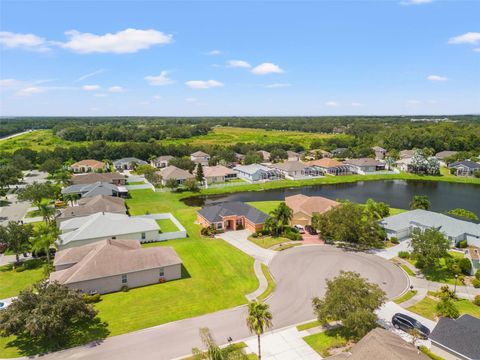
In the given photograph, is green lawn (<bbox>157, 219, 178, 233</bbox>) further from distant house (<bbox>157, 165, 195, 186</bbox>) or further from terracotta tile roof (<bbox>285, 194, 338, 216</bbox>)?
distant house (<bbox>157, 165, 195, 186</bbox>)

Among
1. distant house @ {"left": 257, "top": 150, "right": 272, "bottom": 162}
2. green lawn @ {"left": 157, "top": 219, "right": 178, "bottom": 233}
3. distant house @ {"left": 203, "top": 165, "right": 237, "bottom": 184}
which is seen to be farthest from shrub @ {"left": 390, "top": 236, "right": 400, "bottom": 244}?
distant house @ {"left": 257, "top": 150, "right": 272, "bottom": 162}

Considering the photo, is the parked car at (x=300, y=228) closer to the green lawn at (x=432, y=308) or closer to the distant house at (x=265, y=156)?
the green lawn at (x=432, y=308)

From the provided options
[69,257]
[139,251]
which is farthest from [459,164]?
[69,257]

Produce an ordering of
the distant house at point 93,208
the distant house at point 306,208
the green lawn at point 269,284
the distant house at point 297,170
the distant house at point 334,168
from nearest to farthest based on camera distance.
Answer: the green lawn at point 269,284 → the distant house at point 306,208 → the distant house at point 93,208 → the distant house at point 297,170 → the distant house at point 334,168

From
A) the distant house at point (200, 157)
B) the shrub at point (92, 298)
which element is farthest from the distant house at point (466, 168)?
the shrub at point (92, 298)

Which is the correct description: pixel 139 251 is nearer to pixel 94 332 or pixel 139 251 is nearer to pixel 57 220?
pixel 94 332
